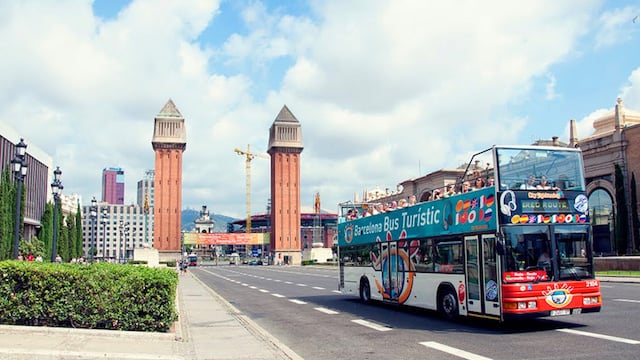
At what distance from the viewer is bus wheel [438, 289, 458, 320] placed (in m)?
14.8

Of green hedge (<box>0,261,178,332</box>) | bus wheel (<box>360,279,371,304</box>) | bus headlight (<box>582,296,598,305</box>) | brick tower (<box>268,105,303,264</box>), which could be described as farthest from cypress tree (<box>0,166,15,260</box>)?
brick tower (<box>268,105,303,264</box>)

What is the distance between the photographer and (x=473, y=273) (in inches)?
543

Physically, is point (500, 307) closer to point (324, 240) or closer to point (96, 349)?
point (96, 349)

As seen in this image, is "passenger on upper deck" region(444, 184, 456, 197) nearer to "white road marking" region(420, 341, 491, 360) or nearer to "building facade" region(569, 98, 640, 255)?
"white road marking" region(420, 341, 491, 360)

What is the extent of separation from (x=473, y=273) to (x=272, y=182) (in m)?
122

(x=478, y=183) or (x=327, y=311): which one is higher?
(x=478, y=183)

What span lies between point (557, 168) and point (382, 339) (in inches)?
218


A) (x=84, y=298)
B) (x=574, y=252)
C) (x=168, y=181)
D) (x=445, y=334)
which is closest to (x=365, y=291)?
(x=445, y=334)

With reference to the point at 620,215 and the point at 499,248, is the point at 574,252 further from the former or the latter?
the point at 620,215

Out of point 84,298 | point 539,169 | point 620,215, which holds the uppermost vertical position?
point 620,215

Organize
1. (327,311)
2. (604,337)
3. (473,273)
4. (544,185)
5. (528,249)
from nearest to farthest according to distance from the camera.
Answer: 1. (604,337)
2. (528,249)
3. (544,185)
4. (473,273)
5. (327,311)

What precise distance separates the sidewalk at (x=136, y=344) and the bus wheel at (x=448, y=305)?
470 centimetres

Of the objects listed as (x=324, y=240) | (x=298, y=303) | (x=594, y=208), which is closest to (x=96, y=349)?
(x=298, y=303)

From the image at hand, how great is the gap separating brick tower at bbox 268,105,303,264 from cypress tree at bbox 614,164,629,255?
85.3 meters
